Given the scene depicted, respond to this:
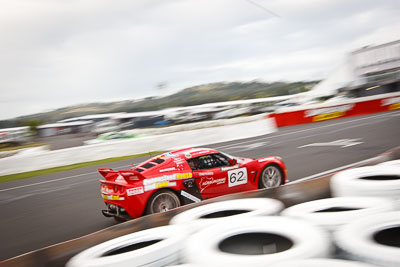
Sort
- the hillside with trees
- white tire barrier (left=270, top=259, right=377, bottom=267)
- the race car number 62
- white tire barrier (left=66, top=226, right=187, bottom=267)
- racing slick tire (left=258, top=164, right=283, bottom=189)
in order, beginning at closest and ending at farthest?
1. white tire barrier (left=270, top=259, right=377, bottom=267)
2. white tire barrier (left=66, top=226, right=187, bottom=267)
3. the race car number 62
4. racing slick tire (left=258, top=164, right=283, bottom=189)
5. the hillside with trees

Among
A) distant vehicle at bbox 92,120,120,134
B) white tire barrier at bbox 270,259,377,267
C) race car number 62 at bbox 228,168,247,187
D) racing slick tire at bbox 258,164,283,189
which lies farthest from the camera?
distant vehicle at bbox 92,120,120,134

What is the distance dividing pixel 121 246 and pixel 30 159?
46.0ft

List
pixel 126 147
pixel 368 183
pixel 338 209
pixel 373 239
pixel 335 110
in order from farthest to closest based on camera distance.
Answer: pixel 335 110
pixel 126 147
pixel 368 183
pixel 338 209
pixel 373 239

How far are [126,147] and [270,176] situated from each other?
11265 millimetres

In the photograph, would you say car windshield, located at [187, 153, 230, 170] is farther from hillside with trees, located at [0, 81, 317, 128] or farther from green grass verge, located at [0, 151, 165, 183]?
hillside with trees, located at [0, 81, 317, 128]

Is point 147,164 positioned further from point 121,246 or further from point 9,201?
point 9,201

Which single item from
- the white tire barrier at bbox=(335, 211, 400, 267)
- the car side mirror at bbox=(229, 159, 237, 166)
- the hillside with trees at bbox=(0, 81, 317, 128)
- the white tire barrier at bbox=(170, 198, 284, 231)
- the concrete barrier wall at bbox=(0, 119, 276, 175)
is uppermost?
the hillside with trees at bbox=(0, 81, 317, 128)

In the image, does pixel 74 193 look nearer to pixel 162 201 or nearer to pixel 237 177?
pixel 162 201

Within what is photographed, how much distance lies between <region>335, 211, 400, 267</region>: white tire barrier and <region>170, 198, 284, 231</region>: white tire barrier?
0.90m

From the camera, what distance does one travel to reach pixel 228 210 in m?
3.68

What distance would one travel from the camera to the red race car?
220 inches

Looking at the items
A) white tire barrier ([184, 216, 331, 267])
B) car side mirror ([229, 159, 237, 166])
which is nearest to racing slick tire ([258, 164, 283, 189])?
car side mirror ([229, 159, 237, 166])

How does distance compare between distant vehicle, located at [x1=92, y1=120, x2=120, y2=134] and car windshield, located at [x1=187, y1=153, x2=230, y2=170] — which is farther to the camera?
distant vehicle, located at [x1=92, y1=120, x2=120, y2=134]

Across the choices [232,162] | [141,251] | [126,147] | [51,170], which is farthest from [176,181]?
[126,147]
